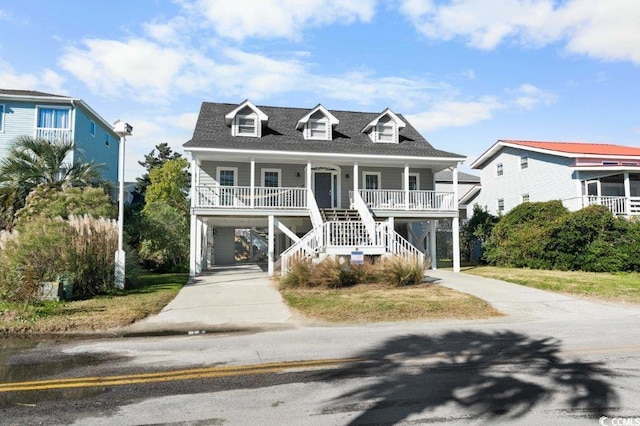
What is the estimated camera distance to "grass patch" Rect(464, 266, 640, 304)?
12.2 meters

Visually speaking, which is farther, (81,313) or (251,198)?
(251,198)

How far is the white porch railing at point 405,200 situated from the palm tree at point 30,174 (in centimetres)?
1270

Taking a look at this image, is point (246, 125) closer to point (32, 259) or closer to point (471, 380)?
point (32, 259)

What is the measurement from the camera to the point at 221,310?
10242 mm

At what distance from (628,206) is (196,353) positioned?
23.0m

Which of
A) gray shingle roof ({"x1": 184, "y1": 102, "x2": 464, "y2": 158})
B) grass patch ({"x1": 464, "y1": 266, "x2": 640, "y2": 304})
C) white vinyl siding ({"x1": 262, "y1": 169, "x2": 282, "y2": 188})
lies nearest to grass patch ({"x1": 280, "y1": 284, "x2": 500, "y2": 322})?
grass patch ({"x1": 464, "y1": 266, "x2": 640, "y2": 304})

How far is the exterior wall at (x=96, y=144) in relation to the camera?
23250mm

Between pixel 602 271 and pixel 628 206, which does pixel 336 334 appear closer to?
pixel 602 271

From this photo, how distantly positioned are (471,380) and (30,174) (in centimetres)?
1884

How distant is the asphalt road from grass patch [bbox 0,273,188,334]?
1.23 metres

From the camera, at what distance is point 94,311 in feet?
31.4

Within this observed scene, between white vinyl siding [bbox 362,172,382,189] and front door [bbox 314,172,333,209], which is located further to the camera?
white vinyl siding [bbox 362,172,382,189]

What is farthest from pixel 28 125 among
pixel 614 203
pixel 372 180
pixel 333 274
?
pixel 614 203

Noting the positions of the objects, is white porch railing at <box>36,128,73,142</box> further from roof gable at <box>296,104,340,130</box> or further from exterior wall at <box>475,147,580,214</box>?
exterior wall at <box>475,147,580,214</box>
